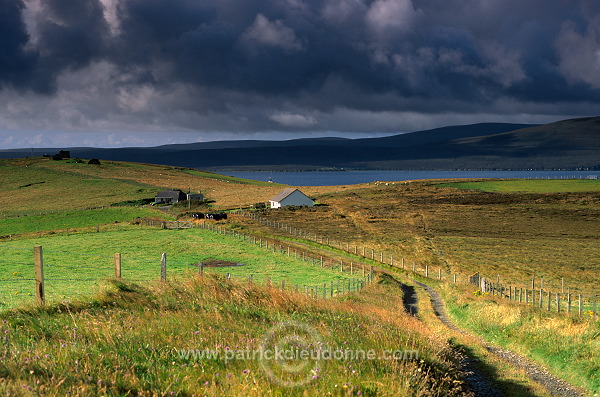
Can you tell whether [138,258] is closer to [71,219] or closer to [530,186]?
[71,219]

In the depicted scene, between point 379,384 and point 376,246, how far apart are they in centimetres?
6760

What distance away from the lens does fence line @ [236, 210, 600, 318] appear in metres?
37.5

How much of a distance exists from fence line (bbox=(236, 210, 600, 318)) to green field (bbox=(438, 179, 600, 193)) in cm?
8888

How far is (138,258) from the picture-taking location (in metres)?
50.9

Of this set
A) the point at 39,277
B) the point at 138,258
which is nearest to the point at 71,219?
the point at 138,258

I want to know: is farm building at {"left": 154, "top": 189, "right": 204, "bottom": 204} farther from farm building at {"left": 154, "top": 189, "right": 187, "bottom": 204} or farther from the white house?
the white house

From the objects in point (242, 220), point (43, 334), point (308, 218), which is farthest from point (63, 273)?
point (308, 218)

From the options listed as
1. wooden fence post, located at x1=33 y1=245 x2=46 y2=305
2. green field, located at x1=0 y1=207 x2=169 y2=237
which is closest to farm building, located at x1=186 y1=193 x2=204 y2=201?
green field, located at x1=0 y1=207 x2=169 y2=237

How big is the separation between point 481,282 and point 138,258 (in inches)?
1213

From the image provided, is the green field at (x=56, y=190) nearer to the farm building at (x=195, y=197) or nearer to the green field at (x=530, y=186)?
the farm building at (x=195, y=197)

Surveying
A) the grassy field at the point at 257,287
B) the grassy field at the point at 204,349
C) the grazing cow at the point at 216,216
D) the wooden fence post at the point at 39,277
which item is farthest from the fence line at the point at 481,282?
the wooden fence post at the point at 39,277

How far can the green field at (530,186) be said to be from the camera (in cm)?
15088

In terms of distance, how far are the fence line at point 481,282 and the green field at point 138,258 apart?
39.5ft

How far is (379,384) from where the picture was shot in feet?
25.8
